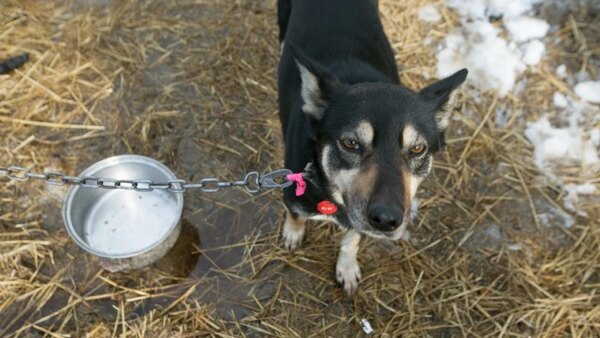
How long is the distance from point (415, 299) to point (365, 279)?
1.18 ft

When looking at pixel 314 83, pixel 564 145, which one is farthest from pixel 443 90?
pixel 564 145

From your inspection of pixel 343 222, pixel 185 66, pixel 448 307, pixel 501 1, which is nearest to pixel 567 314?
pixel 448 307

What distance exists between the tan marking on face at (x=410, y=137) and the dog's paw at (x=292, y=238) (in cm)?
127

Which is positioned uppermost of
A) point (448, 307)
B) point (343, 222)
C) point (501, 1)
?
point (501, 1)

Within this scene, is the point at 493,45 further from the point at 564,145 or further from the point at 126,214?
the point at 126,214

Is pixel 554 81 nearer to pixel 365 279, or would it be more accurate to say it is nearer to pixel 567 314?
pixel 567 314

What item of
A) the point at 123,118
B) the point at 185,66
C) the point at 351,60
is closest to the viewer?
the point at 351,60

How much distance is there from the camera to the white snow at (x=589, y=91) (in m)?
4.40

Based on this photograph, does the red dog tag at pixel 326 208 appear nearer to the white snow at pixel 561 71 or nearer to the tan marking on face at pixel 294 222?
the tan marking on face at pixel 294 222

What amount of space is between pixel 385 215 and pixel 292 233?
4.55 ft

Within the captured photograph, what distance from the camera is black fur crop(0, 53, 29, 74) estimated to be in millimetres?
4365

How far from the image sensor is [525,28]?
15.6 feet

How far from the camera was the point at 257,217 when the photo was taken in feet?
12.6

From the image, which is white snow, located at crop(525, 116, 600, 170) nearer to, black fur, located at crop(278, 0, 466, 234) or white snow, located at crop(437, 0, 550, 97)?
white snow, located at crop(437, 0, 550, 97)
